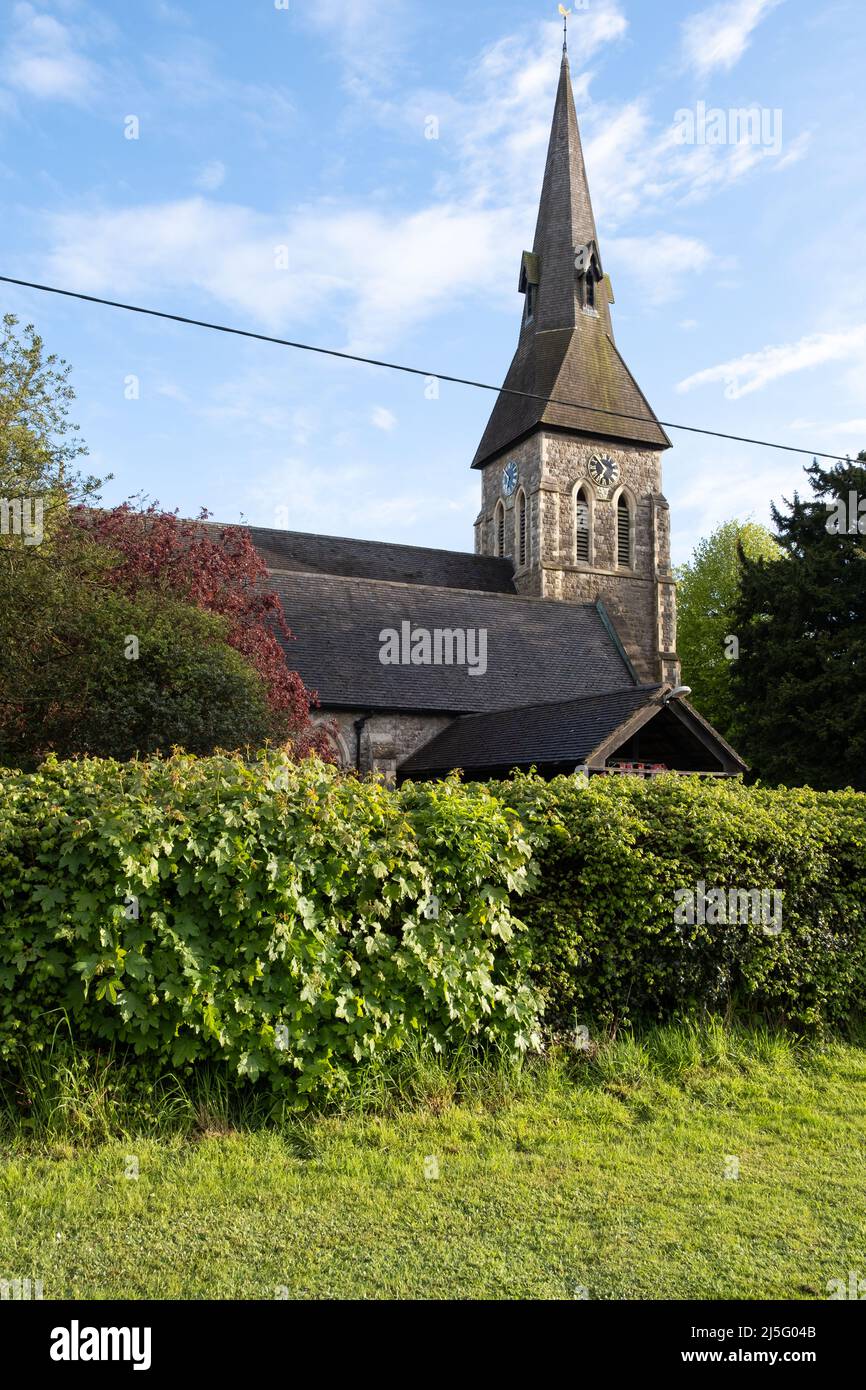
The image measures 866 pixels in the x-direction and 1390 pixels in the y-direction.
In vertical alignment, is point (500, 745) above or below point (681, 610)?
below

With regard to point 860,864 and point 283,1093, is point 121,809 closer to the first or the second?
point 283,1093

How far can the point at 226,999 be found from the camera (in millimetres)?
5641

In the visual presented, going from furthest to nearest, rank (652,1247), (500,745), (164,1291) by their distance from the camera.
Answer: (500,745) < (652,1247) < (164,1291)

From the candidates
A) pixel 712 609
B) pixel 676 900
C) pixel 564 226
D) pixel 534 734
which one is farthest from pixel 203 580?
pixel 712 609

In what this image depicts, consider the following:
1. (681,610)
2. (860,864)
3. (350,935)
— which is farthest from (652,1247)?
(681,610)

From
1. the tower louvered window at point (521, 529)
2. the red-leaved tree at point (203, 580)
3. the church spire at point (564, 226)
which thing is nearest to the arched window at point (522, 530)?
the tower louvered window at point (521, 529)

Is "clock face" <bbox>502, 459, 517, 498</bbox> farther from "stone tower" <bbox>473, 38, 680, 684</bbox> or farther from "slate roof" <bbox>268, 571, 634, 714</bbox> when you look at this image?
"slate roof" <bbox>268, 571, 634, 714</bbox>

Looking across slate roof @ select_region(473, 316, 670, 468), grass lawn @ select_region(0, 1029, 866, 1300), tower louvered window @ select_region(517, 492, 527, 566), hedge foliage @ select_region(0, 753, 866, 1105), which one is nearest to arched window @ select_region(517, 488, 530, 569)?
tower louvered window @ select_region(517, 492, 527, 566)

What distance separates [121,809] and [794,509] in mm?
34793

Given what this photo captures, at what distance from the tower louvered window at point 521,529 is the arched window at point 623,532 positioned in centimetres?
382

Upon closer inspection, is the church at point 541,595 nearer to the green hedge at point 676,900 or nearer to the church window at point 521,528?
the church window at point 521,528

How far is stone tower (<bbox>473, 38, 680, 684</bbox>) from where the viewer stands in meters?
38.5

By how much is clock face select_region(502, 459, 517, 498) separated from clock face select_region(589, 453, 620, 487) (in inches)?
127

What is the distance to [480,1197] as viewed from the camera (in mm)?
4918
